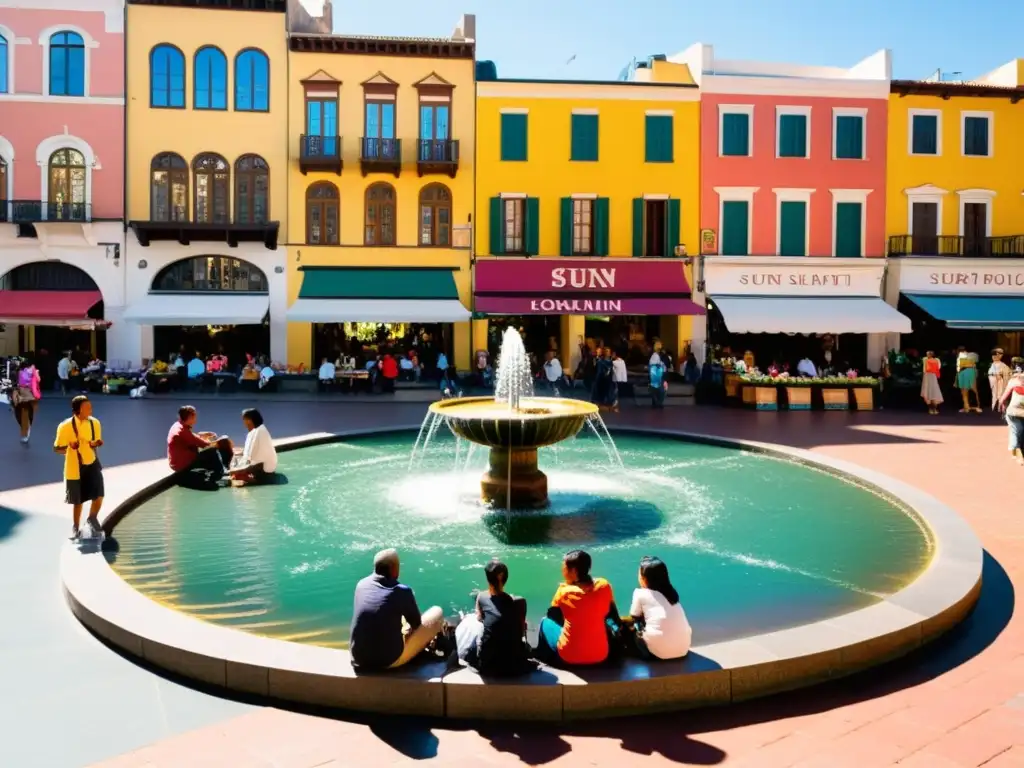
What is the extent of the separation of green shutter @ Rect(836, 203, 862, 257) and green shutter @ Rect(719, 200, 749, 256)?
3.09m

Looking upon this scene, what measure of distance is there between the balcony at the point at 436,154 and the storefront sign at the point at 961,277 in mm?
14912

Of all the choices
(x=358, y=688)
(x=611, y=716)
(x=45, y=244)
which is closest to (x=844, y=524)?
(x=611, y=716)

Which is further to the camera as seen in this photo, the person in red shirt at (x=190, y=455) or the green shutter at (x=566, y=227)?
the green shutter at (x=566, y=227)

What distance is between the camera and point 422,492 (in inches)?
476

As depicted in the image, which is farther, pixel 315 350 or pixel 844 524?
pixel 315 350

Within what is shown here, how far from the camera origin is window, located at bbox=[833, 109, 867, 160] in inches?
1181

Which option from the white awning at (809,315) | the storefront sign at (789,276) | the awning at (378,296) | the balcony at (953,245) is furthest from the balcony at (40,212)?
the balcony at (953,245)

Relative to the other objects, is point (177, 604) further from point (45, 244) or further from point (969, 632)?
point (45, 244)

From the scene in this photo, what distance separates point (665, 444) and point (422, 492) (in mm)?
6324

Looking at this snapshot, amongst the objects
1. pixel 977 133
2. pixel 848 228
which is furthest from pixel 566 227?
pixel 977 133

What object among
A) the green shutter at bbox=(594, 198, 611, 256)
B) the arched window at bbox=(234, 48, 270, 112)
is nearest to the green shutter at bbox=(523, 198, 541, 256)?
the green shutter at bbox=(594, 198, 611, 256)

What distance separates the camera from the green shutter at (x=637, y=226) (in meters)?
29.8

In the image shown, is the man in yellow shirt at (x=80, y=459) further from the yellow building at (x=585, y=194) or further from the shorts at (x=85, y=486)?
the yellow building at (x=585, y=194)

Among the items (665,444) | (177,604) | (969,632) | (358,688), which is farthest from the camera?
(665,444)
